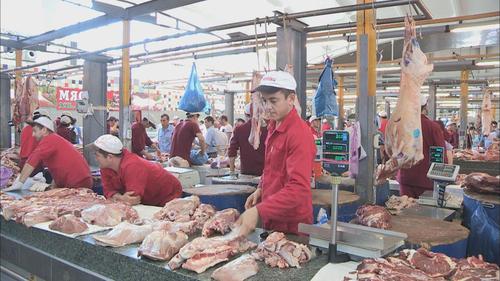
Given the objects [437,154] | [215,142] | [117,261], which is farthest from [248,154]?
[215,142]

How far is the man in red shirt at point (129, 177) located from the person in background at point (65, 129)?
419 cm

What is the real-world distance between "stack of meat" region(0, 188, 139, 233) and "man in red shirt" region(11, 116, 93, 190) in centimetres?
76

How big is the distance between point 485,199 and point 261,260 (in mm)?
1844

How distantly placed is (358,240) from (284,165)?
0.83 meters

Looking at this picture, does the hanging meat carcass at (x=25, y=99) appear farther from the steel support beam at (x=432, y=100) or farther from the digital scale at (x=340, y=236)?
the steel support beam at (x=432, y=100)

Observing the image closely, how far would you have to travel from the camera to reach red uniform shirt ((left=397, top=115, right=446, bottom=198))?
191 inches

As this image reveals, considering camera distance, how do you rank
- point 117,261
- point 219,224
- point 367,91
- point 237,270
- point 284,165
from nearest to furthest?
1. point 237,270
2. point 117,261
3. point 219,224
4. point 284,165
5. point 367,91

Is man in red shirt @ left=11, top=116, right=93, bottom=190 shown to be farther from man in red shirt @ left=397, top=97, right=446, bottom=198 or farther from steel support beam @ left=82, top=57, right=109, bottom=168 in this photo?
man in red shirt @ left=397, top=97, right=446, bottom=198

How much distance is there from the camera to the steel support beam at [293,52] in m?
4.66

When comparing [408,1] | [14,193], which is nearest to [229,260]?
[408,1]

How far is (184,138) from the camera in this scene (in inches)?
311

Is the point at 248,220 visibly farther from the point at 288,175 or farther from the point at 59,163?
the point at 59,163

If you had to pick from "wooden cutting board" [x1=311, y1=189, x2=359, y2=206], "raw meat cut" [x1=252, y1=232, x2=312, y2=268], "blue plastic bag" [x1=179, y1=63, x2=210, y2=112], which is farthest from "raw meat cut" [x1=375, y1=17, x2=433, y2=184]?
"blue plastic bag" [x1=179, y1=63, x2=210, y2=112]

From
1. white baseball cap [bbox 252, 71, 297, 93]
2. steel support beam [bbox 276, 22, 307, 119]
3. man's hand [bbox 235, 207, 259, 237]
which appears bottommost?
man's hand [bbox 235, 207, 259, 237]
